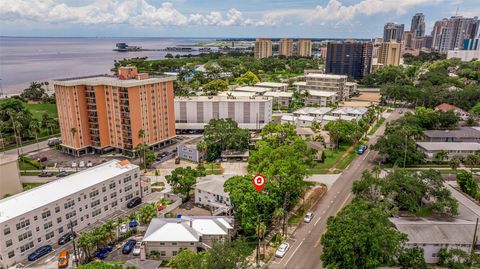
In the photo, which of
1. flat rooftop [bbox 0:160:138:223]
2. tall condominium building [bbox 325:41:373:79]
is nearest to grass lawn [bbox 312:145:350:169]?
flat rooftop [bbox 0:160:138:223]

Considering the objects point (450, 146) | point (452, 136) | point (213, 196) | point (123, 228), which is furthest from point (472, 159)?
point (123, 228)

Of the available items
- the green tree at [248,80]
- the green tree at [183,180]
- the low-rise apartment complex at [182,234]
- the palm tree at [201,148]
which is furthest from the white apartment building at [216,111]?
Answer: the green tree at [248,80]

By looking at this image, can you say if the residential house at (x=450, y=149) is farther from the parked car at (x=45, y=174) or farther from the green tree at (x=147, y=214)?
the parked car at (x=45, y=174)

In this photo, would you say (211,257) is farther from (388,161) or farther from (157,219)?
(388,161)

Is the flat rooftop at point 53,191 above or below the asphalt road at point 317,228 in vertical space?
above

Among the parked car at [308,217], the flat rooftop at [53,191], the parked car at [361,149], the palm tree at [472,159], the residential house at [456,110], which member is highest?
the residential house at [456,110]

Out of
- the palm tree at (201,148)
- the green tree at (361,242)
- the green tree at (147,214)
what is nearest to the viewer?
the green tree at (361,242)

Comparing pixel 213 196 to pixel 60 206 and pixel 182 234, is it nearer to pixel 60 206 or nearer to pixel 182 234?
pixel 182 234
